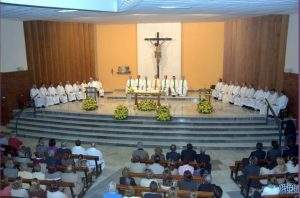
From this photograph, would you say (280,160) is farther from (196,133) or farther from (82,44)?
(82,44)

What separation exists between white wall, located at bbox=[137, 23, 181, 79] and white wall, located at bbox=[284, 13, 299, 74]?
7.05 meters

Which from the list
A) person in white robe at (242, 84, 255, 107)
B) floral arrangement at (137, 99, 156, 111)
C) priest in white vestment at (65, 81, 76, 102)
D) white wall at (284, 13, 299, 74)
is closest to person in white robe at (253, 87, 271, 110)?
person in white robe at (242, 84, 255, 107)

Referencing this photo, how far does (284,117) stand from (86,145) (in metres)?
Answer: 6.94

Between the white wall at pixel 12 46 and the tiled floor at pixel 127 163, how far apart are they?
359cm

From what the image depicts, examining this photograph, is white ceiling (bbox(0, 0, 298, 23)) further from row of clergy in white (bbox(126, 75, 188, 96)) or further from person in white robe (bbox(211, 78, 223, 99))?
row of clergy in white (bbox(126, 75, 188, 96))

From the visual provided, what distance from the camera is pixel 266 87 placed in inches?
579

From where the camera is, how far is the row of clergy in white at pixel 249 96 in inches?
544

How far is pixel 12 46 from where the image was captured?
15.8 metres

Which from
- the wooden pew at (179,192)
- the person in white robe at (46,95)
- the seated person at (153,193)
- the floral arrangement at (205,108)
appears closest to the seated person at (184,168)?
the wooden pew at (179,192)

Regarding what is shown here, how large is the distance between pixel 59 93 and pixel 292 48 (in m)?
9.76

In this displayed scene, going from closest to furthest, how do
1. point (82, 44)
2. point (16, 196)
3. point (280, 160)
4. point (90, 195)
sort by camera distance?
1. point (16, 196)
2. point (280, 160)
3. point (90, 195)
4. point (82, 44)

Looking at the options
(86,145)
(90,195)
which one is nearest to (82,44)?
(86,145)

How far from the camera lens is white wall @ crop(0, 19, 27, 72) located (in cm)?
1530

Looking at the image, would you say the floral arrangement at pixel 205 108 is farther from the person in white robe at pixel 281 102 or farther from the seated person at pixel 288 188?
the seated person at pixel 288 188
